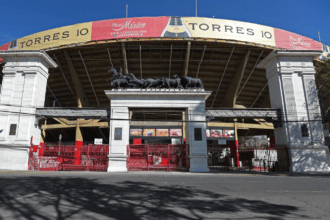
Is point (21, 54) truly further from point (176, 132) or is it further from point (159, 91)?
point (176, 132)

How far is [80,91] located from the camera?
29.7m

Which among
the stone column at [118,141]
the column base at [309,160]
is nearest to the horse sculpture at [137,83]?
the stone column at [118,141]

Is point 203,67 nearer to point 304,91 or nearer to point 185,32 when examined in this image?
point 185,32

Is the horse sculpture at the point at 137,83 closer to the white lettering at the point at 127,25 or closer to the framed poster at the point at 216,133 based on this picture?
the white lettering at the point at 127,25

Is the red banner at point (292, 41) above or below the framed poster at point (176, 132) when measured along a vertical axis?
above

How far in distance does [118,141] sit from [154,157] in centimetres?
346

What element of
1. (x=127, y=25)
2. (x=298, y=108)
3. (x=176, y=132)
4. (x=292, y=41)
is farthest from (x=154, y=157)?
(x=292, y=41)

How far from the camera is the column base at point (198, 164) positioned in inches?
666

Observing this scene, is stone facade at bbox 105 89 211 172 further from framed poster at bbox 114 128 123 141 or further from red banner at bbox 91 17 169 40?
red banner at bbox 91 17 169 40

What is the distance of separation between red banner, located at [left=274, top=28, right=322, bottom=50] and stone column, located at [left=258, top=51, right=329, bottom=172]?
664cm

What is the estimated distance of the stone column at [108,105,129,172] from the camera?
16953mm

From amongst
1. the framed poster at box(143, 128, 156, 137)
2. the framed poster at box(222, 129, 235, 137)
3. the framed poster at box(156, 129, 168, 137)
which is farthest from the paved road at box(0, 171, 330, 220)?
the framed poster at box(222, 129, 235, 137)

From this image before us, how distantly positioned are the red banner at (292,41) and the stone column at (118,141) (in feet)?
64.5

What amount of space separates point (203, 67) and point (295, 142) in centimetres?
1446
